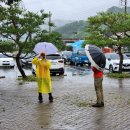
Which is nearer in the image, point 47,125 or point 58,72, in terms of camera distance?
point 47,125

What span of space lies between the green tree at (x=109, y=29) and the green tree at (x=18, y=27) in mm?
4011

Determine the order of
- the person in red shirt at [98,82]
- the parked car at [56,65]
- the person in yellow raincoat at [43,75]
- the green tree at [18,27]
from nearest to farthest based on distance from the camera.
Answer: the person in red shirt at [98,82] < the person in yellow raincoat at [43,75] < the green tree at [18,27] < the parked car at [56,65]

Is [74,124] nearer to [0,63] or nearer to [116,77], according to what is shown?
[116,77]

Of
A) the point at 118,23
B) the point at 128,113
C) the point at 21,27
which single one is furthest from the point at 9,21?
the point at 128,113

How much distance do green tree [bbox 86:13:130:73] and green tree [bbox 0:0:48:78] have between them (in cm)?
401

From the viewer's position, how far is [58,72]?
1266 inches

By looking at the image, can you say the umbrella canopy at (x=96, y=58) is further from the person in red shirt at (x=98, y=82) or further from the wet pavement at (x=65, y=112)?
the wet pavement at (x=65, y=112)

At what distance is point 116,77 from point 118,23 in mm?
3439

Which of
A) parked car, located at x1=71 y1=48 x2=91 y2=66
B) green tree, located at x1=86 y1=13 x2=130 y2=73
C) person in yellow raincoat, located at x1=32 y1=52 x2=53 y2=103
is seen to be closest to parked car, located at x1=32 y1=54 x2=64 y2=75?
green tree, located at x1=86 y1=13 x2=130 y2=73

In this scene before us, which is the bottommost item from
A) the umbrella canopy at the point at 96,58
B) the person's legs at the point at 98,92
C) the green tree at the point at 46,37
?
the person's legs at the point at 98,92

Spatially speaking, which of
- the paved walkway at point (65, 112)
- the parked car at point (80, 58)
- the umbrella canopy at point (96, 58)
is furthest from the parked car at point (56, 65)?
the umbrella canopy at point (96, 58)

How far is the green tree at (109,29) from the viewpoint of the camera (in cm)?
2872

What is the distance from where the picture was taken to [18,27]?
26578mm

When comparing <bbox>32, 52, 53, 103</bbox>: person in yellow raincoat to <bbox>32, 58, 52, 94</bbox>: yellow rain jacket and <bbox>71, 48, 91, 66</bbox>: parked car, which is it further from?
<bbox>71, 48, 91, 66</bbox>: parked car
